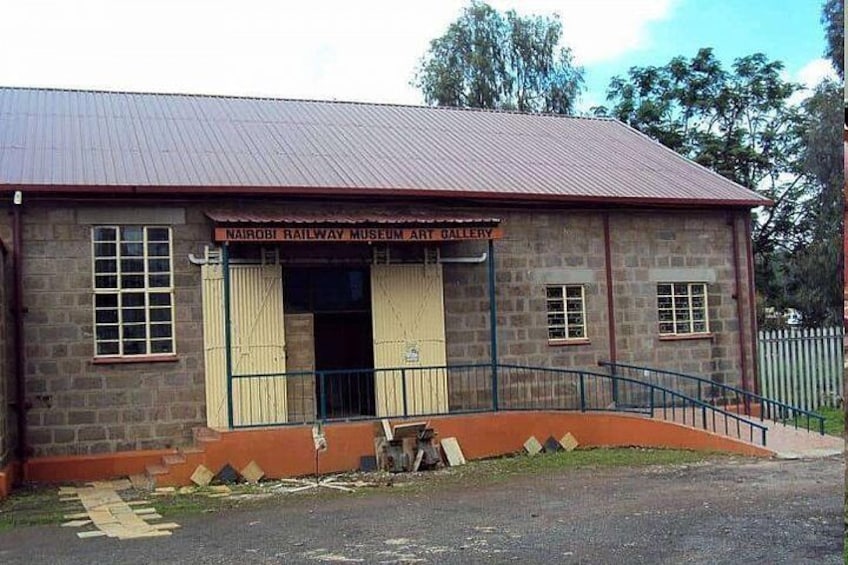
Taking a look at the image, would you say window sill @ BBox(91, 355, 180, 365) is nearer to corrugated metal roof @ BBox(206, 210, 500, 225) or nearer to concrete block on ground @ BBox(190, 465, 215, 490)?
concrete block on ground @ BBox(190, 465, 215, 490)

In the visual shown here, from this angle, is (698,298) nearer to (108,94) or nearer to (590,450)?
(590,450)

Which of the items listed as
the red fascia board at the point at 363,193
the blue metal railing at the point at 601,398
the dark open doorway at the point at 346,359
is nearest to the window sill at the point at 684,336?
the blue metal railing at the point at 601,398

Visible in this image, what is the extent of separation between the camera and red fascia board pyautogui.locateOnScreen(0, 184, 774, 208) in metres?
13.9

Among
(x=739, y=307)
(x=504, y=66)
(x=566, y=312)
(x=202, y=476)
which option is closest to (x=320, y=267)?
(x=202, y=476)

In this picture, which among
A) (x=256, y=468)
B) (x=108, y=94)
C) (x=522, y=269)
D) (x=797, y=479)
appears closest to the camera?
(x=797, y=479)

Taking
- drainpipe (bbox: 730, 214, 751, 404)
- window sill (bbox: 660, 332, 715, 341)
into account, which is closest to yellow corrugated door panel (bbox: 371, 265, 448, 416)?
window sill (bbox: 660, 332, 715, 341)

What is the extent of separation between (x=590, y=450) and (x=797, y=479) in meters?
4.26

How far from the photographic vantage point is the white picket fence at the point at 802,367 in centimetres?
1945

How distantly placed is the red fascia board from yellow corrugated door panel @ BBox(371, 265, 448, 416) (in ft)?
3.91

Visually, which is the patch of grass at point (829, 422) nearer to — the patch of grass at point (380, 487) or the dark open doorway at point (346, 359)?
the patch of grass at point (380, 487)

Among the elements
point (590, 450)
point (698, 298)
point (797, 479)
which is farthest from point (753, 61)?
point (797, 479)

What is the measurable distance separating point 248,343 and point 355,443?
2201mm

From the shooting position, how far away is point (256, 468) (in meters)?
13.6

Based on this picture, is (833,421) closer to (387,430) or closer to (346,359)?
(387,430)
